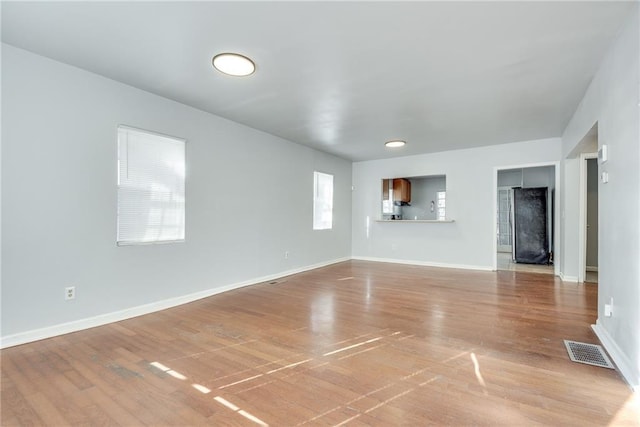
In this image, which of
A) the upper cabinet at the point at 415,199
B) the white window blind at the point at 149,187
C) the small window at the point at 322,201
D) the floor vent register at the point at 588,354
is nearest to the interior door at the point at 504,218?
the upper cabinet at the point at 415,199

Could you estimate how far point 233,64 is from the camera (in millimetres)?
2797

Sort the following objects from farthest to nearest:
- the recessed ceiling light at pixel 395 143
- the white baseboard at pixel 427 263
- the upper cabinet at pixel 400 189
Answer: the upper cabinet at pixel 400 189
the white baseboard at pixel 427 263
the recessed ceiling light at pixel 395 143

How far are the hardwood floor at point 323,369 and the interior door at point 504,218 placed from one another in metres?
5.32

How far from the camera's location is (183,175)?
12.9 feet

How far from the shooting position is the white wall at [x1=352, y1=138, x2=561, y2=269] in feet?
19.7

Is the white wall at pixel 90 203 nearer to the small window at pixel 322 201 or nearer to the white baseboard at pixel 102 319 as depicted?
the white baseboard at pixel 102 319

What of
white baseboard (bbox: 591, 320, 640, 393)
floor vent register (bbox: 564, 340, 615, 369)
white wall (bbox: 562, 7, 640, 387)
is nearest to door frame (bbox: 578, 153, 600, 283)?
white wall (bbox: 562, 7, 640, 387)

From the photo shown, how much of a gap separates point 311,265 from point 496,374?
441 centimetres

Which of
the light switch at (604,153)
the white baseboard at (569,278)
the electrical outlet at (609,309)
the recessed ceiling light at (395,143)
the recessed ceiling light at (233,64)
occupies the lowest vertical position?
the white baseboard at (569,278)

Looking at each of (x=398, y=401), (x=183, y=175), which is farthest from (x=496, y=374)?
(x=183, y=175)

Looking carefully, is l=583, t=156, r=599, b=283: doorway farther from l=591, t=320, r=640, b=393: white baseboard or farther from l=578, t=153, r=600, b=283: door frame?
l=591, t=320, r=640, b=393: white baseboard

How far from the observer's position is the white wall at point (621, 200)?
1987mm

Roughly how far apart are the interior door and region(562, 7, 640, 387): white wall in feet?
20.2

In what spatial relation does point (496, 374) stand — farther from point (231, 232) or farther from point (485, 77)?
point (231, 232)
